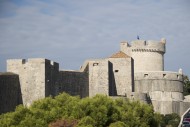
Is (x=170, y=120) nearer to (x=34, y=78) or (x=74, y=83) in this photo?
(x=74, y=83)

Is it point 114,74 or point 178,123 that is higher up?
point 114,74

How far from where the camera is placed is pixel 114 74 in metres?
58.4

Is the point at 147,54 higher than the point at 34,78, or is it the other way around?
the point at 147,54

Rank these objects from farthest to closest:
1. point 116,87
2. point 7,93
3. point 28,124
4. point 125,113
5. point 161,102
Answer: point 161,102
point 116,87
point 7,93
point 125,113
point 28,124

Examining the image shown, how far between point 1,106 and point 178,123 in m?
15.8

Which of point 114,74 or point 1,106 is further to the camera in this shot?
point 114,74

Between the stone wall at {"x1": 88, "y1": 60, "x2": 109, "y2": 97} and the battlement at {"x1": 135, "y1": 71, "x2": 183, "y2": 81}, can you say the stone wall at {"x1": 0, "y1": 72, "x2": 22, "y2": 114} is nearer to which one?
the stone wall at {"x1": 88, "y1": 60, "x2": 109, "y2": 97}

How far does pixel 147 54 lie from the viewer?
251 ft

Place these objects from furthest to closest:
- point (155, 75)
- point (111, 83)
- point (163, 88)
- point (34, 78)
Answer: point (155, 75)
point (163, 88)
point (111, 83)
point (34, 78)

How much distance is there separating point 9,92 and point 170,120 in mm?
15993

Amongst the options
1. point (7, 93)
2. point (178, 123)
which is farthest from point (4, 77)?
point (178, 123)

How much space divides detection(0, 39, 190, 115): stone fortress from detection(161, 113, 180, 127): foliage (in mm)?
2300

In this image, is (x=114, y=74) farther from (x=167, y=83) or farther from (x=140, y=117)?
(x=167, y=83)

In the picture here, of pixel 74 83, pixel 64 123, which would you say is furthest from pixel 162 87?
pixel 64 123
